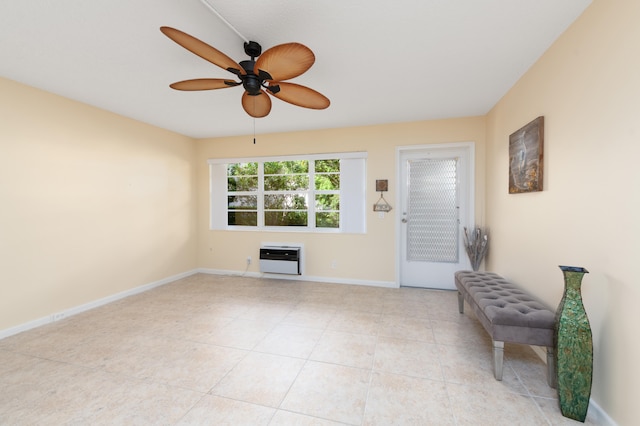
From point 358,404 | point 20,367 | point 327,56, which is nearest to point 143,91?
point 327,56

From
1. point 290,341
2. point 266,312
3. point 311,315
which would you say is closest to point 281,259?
point 266,312

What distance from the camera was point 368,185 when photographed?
168 inches

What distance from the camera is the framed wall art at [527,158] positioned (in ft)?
7.30

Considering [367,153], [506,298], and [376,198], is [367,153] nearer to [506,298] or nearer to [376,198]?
[376,198]

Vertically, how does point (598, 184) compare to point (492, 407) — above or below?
above

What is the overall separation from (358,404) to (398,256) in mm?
2655

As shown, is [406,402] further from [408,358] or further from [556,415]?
[556,415]

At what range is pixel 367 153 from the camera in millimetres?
4246

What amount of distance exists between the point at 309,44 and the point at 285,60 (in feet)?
2.34

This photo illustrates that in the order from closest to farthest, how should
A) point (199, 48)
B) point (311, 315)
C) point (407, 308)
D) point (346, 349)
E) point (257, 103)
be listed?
point (199, 48), point (257, 103), point (346, 349), point (311, 315), point (407, 308)

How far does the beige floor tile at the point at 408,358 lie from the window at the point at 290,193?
6.83 feet

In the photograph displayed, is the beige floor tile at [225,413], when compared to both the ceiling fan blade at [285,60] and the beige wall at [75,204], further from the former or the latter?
the beige wall at [75,204]

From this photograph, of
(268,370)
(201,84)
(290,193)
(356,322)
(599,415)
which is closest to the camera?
(599,415)

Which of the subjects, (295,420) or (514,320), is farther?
(514,320)
